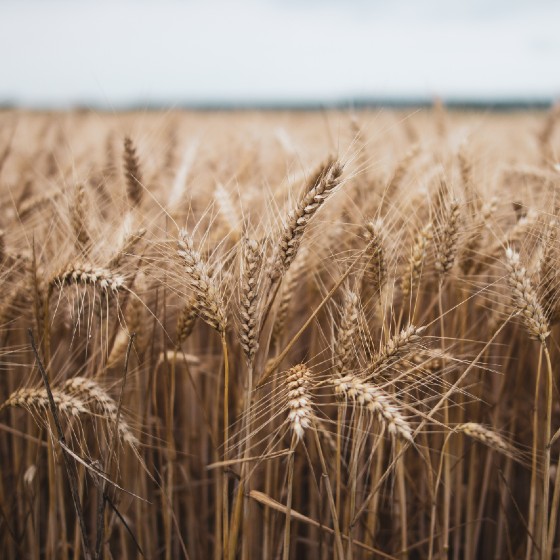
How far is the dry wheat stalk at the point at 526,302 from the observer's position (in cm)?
132

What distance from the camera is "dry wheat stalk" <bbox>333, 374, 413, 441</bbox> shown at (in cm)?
111

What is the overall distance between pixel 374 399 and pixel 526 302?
1.59ft

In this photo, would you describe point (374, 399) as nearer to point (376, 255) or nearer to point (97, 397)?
point (376, 255)

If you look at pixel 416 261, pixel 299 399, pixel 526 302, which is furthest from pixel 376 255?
pixel 299 399

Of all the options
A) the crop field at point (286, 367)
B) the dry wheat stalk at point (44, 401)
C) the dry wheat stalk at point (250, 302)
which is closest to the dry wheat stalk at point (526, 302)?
the crop field at point (286, 367)

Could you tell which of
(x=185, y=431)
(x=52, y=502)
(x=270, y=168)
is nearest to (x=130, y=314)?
(x=52, y=502)

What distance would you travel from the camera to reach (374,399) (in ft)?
3.80

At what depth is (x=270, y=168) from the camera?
3609 millimetres

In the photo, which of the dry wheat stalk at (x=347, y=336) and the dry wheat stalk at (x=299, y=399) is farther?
the dry wheat stalk at (x=347, y=336)

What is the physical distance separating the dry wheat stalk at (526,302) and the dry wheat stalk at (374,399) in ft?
1.35

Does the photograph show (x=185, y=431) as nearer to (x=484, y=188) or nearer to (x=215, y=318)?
(x=215, y=318)

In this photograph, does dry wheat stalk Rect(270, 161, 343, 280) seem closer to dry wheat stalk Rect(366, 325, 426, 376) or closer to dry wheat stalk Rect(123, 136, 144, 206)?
dry wheat stalk Rect(366, 325, 426, 376)

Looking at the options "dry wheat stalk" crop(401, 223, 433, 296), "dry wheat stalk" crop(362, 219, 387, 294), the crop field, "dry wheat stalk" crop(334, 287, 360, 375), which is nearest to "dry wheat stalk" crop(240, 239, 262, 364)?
the crop field

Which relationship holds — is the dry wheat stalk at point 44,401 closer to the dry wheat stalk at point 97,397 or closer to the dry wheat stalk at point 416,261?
the dry wheat stalk at point 97,397
